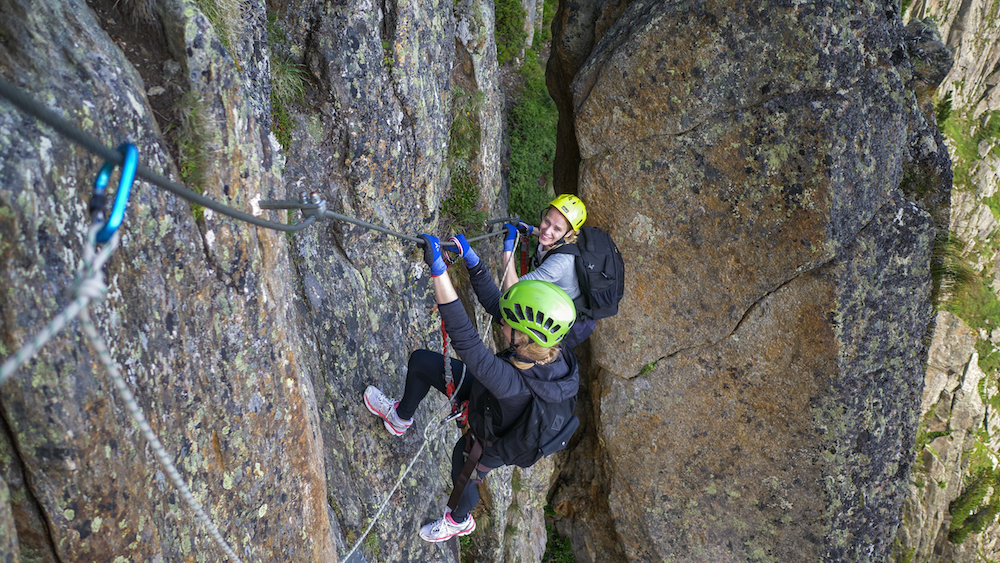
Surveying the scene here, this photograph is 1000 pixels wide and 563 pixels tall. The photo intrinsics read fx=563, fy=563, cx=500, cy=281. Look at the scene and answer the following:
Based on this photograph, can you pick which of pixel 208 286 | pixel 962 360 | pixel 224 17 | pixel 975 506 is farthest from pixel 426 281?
pixel 975 506

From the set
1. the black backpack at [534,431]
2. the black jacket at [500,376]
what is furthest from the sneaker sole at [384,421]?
the black backpack at [534,431]

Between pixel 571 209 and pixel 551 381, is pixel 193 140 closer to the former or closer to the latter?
pixel 551 381

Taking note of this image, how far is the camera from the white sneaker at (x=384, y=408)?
5820 mm

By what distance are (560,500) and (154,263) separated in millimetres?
9320

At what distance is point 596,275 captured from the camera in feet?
22.4

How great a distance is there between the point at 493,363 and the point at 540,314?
1.85ft

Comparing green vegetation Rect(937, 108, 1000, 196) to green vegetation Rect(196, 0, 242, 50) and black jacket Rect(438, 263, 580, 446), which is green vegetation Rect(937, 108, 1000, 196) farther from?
green vegetation Rect(196, 0, 242, 50)

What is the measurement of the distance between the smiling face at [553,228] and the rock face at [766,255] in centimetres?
135

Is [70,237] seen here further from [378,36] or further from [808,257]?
[808,257]

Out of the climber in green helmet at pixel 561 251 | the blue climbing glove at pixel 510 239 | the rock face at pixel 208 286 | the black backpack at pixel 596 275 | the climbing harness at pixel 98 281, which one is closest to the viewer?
the climbing harness at pixel 98 281

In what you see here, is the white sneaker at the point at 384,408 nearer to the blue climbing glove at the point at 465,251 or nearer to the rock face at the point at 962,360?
the blue climbing glove at the point at 465,251

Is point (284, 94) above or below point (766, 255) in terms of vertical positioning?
above

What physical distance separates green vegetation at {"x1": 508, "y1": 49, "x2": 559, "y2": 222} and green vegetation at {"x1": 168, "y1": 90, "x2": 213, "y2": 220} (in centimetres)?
720

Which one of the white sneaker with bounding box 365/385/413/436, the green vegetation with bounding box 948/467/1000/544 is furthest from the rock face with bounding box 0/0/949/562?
the green vegetation with bounding box 948/467/1000/544
